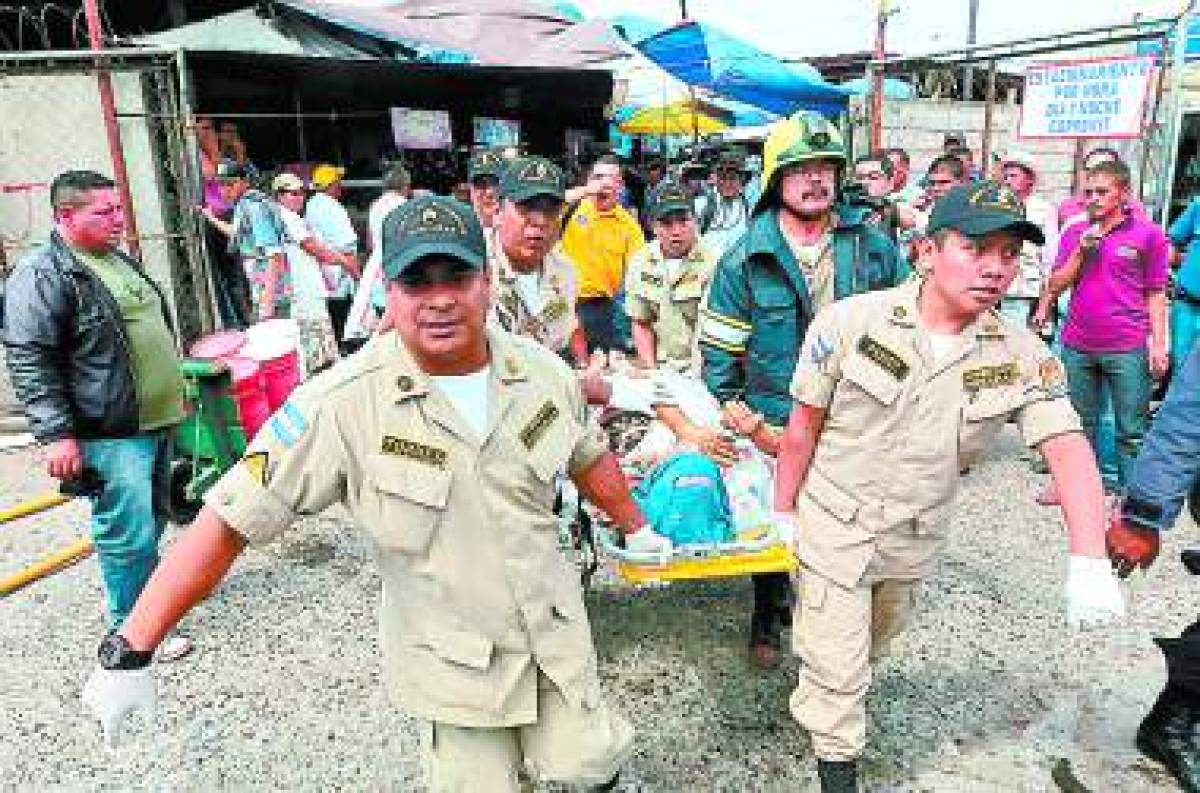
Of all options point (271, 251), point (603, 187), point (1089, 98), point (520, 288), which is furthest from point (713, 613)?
point (271, 251)

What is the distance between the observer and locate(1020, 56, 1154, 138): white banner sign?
5133 millimetres

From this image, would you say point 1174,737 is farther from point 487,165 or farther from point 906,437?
point 487,165

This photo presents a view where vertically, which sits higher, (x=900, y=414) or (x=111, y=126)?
(x=111, y=126)

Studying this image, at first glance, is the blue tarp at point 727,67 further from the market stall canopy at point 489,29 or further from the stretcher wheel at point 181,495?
the stretcher wheel at point 181,495

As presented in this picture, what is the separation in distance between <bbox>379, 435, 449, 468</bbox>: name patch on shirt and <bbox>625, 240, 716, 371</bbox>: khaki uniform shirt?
292 centimetres

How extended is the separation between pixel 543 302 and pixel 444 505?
1973mm

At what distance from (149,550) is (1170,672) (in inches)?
150

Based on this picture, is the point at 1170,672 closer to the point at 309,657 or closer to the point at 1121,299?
the point at 1121,299

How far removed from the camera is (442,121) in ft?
35.7

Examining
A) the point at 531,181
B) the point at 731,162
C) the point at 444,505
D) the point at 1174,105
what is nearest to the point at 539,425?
the point at 444,505

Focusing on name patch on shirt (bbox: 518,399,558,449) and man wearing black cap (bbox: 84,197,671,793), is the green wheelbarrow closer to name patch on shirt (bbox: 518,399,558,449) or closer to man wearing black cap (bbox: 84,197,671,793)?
man wearing black cap (bbox: 84,197,671,793)

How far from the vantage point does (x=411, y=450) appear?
6.36ft

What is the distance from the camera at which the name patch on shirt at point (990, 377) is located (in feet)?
7.93

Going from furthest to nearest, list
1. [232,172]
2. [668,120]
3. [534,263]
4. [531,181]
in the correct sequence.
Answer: [668,120] < [232,172] < [534,263] < [531,181]
